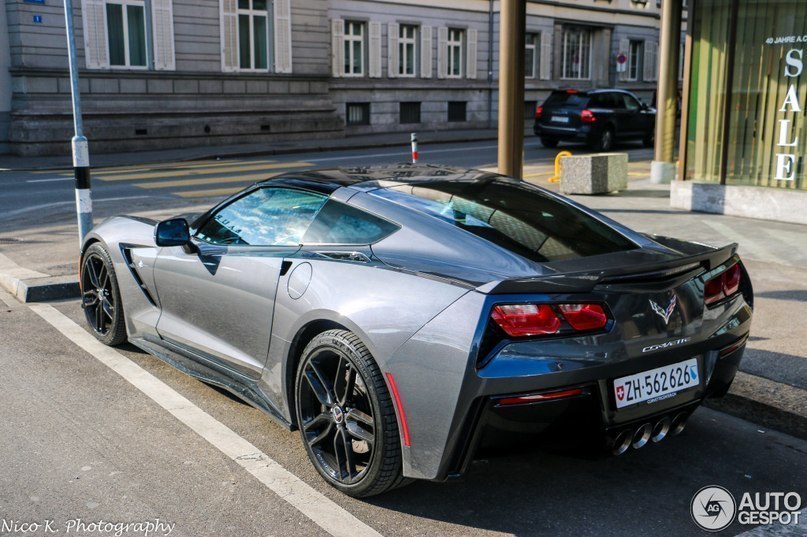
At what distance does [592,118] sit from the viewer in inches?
875

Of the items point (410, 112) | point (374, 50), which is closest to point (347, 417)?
point (374, 50)

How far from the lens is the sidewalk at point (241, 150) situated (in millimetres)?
19922

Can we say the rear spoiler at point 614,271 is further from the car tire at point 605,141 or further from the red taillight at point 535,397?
the car tire at point 605,141

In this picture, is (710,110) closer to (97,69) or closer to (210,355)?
(210,355)

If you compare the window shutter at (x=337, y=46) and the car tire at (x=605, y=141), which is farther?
the window shutter at (x=337, y=46)

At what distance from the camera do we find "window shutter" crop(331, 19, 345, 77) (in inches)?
1105

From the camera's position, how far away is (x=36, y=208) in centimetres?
1261

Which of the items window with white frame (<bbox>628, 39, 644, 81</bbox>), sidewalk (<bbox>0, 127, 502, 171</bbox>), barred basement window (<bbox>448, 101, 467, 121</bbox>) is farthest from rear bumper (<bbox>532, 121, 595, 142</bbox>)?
window with white frame (<bbox>628, 39, 644, 81</bbox>)

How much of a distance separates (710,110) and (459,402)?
9.50 metres

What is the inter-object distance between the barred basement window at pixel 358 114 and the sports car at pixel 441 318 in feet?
82.0

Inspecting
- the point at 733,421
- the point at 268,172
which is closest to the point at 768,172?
the point at 733,421

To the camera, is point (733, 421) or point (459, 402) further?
point (733, 421)

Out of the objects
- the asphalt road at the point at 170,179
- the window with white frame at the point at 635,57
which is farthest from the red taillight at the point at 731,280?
the window with white frame at the point at 635,57

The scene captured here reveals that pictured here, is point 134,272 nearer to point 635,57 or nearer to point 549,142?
point 549,142
